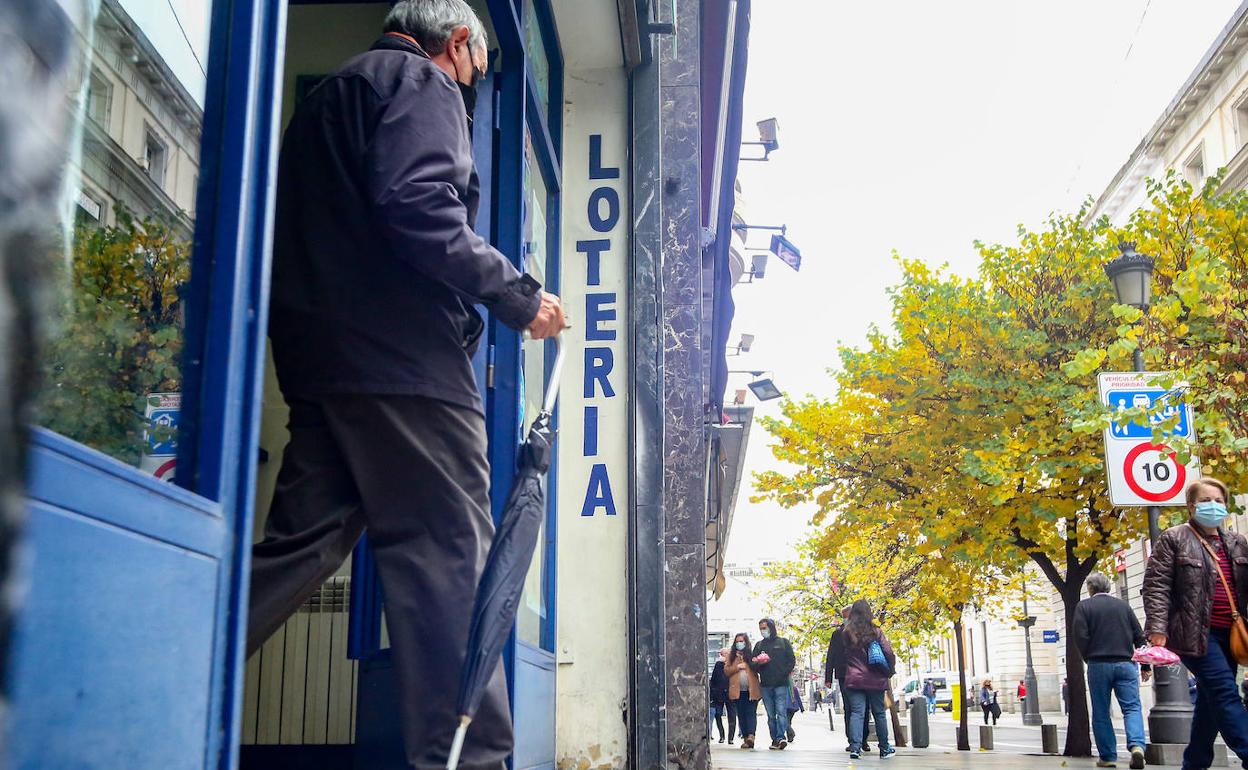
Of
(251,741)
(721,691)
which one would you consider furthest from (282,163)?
(721,691)

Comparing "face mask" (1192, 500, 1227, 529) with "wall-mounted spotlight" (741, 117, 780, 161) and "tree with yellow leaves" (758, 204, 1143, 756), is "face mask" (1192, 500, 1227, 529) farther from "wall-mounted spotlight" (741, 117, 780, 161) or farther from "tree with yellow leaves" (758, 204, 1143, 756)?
"wall-mounted spotlight" (741, 117, 780, 161)

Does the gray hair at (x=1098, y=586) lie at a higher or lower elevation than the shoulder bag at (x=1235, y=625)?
higher

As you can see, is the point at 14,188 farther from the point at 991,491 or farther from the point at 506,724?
the point at 991,491

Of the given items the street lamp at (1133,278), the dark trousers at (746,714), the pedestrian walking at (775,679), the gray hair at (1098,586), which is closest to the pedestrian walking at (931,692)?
the dark trousers at (746,714)

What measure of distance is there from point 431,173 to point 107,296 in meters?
0.98

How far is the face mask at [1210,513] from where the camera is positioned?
24.5 ft

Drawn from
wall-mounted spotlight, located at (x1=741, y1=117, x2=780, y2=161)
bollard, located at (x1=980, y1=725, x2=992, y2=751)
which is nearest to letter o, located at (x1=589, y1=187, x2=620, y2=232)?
bollard, located at (x1=980, y1=725, x2=992, y2=751)

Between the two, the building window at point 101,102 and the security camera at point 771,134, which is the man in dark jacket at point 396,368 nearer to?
the building window at point 101,102

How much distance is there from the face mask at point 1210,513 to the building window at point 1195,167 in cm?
3885

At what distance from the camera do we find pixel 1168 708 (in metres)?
12.9

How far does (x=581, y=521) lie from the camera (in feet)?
21.0

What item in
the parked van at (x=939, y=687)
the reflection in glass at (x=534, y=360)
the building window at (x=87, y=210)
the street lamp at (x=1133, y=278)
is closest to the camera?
the building window at (x=87, y=210)

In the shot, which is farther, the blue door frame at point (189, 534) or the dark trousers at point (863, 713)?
the dark trousers at point (863, 713)

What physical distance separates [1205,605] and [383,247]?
6170 millimetres
